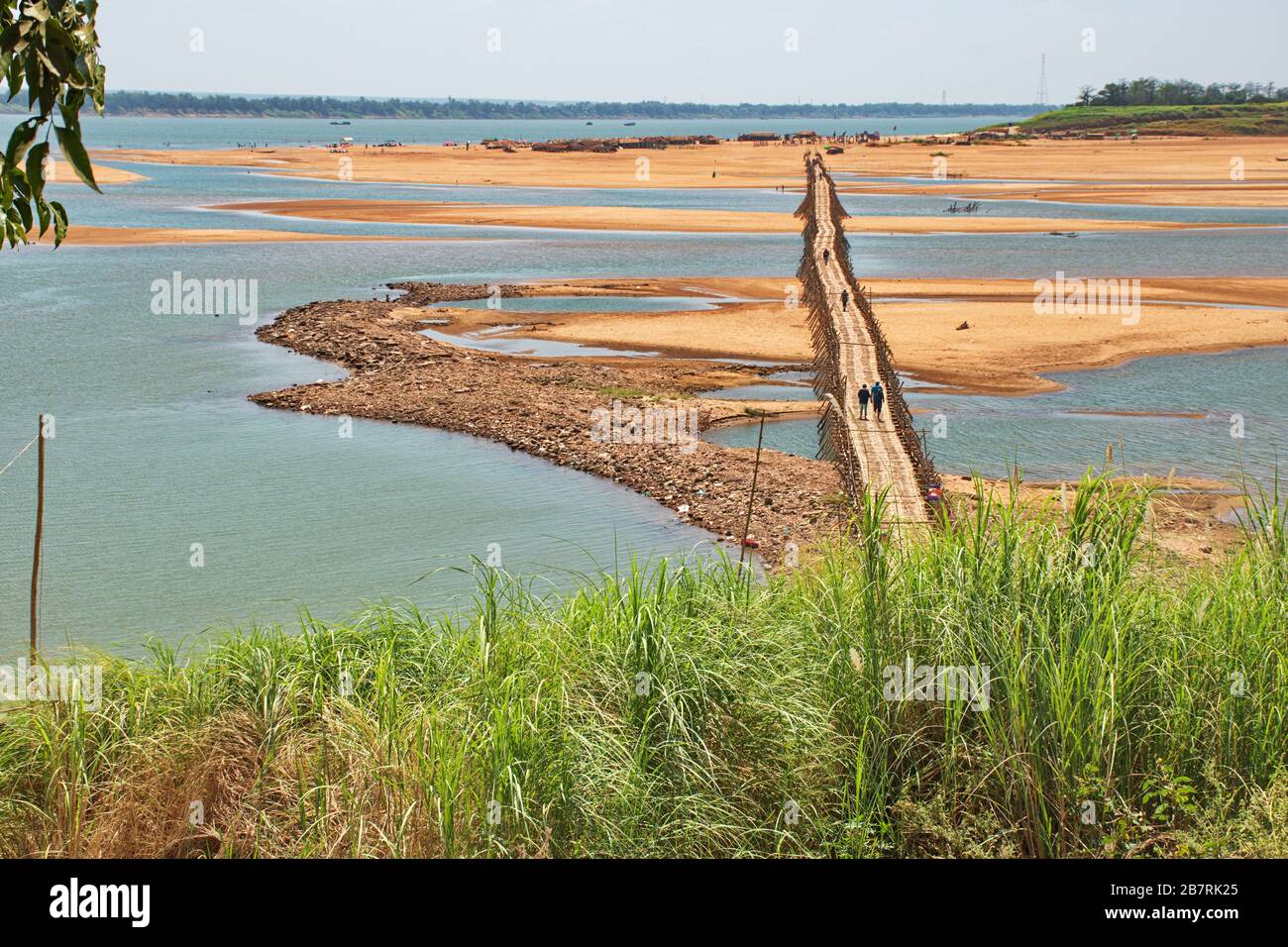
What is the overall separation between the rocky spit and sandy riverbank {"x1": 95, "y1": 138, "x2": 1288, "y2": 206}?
177 feet

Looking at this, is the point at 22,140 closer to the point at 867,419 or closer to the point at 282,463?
the point at 867,419

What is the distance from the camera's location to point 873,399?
21422 mm

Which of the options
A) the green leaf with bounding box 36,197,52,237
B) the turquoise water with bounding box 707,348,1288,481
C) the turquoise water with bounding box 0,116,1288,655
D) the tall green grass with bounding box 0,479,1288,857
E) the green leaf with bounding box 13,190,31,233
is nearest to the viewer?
the green leaf with bounding box 36,197,52,237

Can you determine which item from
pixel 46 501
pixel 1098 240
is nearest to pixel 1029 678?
pixel 46 501

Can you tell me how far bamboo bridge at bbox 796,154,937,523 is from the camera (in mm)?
17312

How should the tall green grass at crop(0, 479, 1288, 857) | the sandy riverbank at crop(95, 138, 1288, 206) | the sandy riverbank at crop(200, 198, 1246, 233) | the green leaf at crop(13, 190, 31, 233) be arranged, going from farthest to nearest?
the sandy riverbank at crop(95, 138, 1288, 206), the sandy riverbank at crop(200, 198, 1246, 233), the tall green grass at crop(0, 479, 1288, 857), the green leaf at crop(13, 190, 31, 233)

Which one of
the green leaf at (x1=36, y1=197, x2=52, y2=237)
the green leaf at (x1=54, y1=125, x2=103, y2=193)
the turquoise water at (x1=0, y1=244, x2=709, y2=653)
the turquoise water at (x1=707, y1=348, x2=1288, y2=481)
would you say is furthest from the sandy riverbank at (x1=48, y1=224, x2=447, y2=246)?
the green leaf at (x1=54, y1=125, x2=103, y2=193)

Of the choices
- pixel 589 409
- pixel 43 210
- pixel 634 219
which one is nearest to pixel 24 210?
pixel 43 210

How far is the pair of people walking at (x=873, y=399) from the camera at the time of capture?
21312 mm

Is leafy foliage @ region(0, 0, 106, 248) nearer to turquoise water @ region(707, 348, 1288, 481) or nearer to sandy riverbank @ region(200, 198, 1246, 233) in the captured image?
turquoise water @ region(707, 348, 1288, 481)

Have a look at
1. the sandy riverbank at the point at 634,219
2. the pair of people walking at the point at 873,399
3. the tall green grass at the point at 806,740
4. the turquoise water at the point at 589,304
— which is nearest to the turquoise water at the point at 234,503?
the pair of people walking at the point at 873,399

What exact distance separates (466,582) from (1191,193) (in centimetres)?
7177
